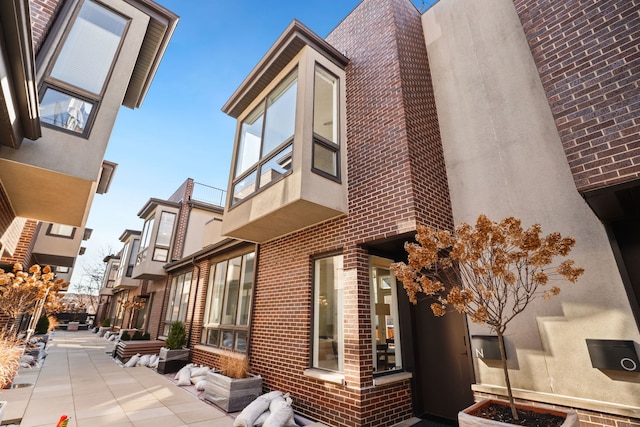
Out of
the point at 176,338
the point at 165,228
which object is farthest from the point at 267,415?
the point at 165,228

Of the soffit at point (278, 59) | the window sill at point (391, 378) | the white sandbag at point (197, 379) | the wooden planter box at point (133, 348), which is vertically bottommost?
the white sandbag at point (197, 379)

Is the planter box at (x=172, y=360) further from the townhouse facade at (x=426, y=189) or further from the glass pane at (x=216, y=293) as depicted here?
the townhouse facade at (x=426, y=189)

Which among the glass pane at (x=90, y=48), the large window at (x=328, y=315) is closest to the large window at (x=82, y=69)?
the glass pane at (x=90, y=48)

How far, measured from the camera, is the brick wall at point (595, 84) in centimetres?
301

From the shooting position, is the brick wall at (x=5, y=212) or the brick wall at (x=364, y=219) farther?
the brick wall at (x=5, y=212)

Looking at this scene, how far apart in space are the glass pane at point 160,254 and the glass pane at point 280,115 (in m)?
11.4

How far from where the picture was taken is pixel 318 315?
5.59 metres

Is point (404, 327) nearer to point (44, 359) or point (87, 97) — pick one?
point (87, 97)

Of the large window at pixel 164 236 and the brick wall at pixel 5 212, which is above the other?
the large window at pixel 164 236

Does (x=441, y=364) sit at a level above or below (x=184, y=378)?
above

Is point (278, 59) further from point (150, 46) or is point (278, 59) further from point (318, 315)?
point (318, 315)

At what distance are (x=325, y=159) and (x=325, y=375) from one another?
391 cm

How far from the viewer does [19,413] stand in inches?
188

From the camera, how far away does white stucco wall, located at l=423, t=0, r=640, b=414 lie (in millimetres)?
3463
